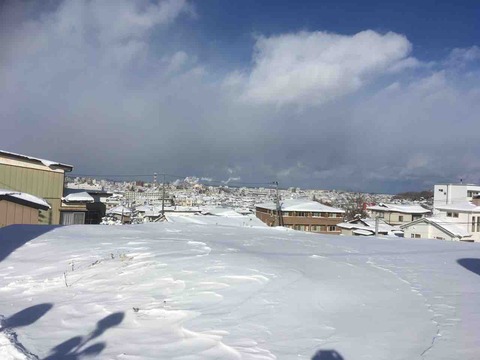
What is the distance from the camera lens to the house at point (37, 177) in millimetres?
15898

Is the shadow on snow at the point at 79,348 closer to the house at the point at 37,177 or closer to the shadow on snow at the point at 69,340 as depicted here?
the shadow on snow at the point at 69,340

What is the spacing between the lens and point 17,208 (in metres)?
12.0

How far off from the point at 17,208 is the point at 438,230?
2767 centimetres

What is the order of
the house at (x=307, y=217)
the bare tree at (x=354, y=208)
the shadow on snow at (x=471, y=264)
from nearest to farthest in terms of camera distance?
the shadow on snow at (x=471, y=264) < the house at (x=307, y=217) < the bare tree at (x=354, y=208)

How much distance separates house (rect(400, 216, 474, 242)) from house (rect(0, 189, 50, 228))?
24.7 metres

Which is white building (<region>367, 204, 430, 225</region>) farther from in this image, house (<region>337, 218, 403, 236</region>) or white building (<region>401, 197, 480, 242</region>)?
white building (<region>401, 197, 480, 242</region>)

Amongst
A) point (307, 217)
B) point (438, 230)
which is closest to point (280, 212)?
point (307, 217)

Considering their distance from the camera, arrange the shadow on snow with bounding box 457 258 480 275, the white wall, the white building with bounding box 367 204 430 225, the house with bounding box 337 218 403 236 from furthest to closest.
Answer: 1. the white building with bounding box 367 204 430 225
2. the house with bounding box 337 218 403 236
3. the white wall
4. the shadow on snow with bounding box 457 258 480 275

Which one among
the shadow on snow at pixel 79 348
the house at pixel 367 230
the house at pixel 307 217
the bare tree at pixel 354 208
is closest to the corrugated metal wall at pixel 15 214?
the shadow on snow at pixel 79 348

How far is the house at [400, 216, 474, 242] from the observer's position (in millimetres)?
28500

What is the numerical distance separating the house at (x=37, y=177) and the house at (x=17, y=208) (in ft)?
9.04

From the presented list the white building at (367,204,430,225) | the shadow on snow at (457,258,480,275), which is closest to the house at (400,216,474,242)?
the white building at (367,204,430,225)

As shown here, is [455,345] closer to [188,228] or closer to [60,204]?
[188,228]

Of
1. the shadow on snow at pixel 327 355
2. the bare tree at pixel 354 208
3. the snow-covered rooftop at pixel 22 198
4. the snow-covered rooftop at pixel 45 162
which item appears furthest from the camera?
the bare tree at pixel 354 208
